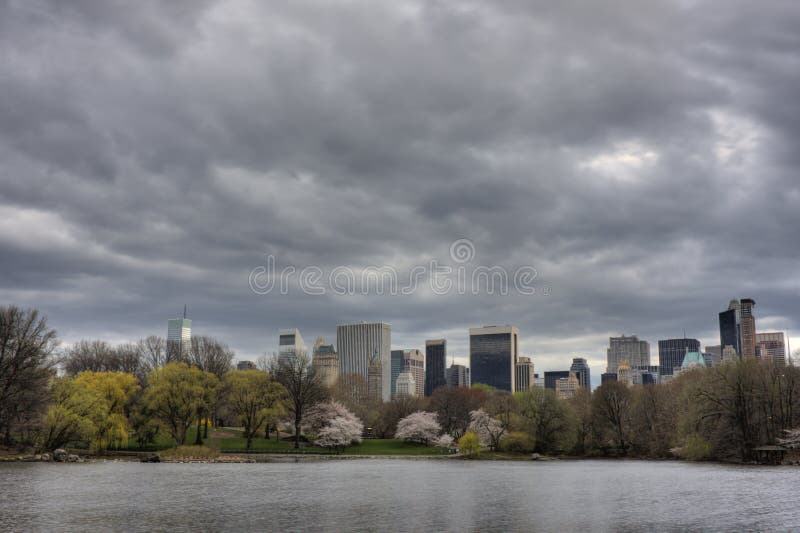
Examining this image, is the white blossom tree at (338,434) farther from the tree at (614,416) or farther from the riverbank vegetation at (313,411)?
the tree at (614,416)

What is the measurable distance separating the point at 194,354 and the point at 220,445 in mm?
Answer: 31609

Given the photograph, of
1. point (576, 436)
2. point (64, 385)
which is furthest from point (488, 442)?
point (64, 385)

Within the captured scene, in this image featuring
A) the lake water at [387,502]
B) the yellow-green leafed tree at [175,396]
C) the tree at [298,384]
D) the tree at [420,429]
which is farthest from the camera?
the tree at [420,429]

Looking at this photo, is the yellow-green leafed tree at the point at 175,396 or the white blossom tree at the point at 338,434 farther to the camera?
the white blossom tree at the point at 338,434

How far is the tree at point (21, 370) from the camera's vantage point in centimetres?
7956

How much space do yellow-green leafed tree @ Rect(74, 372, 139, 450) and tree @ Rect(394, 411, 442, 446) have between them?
55.4 meters

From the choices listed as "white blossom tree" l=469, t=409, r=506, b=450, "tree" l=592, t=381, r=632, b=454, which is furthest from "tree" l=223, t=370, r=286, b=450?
"tree" l=592, t=381, r=632, b=454

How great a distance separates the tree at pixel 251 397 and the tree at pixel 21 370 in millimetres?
34601

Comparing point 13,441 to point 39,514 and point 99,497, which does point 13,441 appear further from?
point 39,514

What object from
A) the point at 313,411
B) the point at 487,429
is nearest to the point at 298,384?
the point at 313,411

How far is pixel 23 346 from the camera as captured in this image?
81688 millimetres

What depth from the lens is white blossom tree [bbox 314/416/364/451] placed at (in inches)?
4786

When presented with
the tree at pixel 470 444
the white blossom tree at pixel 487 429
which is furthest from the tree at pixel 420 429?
the tree at pixel 470 444

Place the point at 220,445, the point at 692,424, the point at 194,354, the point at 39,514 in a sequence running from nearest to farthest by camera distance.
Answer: the point at 39,514 < the point at 692,424 < the point at 220,445 < the point at 194,354
